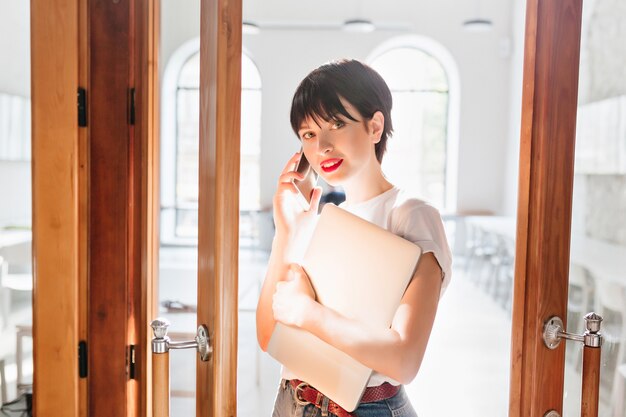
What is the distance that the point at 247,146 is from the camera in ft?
24.9

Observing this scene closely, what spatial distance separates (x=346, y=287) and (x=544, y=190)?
460 millimetres

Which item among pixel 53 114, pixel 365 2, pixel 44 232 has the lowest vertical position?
pixel 44 232

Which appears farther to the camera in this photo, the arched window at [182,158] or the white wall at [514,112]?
the white wall at [514,112]

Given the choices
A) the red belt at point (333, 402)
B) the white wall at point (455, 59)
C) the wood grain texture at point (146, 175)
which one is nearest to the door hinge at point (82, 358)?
the wood grain texture at point (146, 175)

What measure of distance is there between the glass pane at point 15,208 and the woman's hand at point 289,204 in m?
0.61

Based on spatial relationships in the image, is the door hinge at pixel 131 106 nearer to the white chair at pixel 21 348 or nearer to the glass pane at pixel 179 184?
the glass pane at pixel 179 184

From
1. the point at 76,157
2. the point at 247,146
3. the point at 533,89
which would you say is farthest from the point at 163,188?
the point at 247,146

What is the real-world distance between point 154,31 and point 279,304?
2.43 feet

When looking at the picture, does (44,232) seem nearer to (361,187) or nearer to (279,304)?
(279,304)

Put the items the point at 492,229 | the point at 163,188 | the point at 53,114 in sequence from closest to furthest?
the point at 53,114 < the point at 163,188 < the point at 492,229

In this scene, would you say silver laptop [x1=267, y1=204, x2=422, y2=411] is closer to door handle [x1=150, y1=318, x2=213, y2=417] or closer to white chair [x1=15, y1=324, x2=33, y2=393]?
door handle [x1=150, y1=318, x2=213, y2=417]

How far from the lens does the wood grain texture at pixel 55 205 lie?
4.55 feet

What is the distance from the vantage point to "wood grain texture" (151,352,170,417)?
1.15 metres

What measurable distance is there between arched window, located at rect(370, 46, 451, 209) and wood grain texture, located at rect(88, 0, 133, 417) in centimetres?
667
